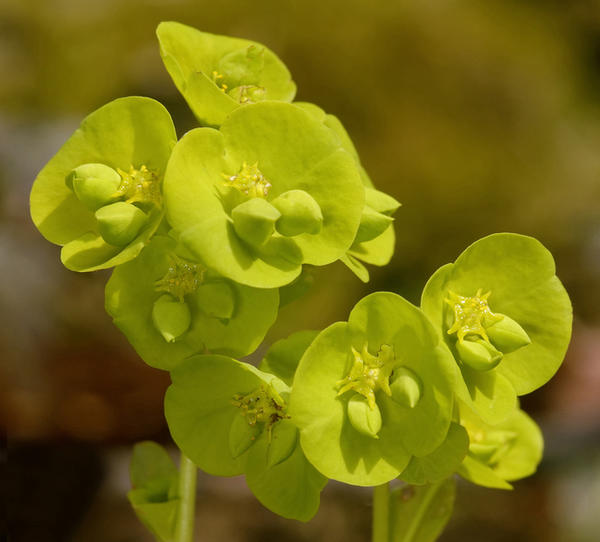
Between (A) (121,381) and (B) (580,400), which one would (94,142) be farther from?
(B) (580,400)

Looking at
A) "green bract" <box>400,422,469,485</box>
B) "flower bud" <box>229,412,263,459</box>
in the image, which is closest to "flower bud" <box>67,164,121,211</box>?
"flower bud" <box>229,412,263,459</box>

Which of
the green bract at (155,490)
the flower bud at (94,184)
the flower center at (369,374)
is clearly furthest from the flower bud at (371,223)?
the green bract at (155,490)

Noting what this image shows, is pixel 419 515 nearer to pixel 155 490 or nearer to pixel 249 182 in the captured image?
pixel 155 490

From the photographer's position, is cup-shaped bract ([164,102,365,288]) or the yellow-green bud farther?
the yellow-green bud

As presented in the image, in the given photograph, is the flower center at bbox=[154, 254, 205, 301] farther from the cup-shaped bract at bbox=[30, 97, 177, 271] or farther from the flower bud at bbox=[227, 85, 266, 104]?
the flower bud at bbox=[227, 85, 266, 104]

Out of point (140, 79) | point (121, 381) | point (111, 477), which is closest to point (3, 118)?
point (140, 79)

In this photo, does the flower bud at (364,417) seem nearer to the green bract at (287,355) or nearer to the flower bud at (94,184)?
the green bract at (287,355)
